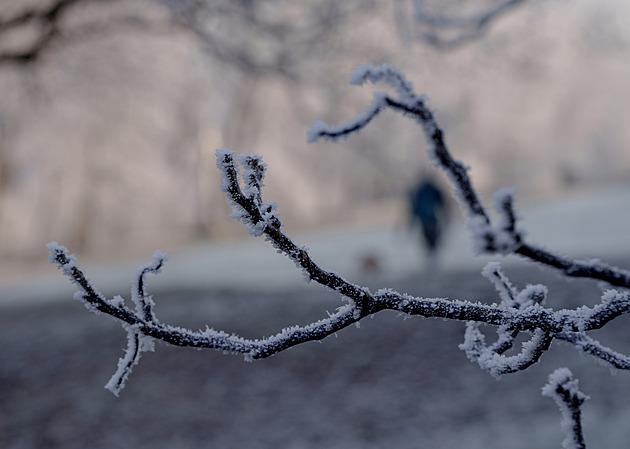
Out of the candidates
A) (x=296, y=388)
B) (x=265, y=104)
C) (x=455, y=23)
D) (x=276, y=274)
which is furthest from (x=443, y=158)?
(x=265, y=104)

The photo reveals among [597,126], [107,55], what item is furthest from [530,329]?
[597,126]

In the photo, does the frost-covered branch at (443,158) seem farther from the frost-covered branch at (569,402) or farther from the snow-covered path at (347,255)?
the snow-covered path at (347,255)

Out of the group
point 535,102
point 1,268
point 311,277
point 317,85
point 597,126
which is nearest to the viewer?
point 311,277

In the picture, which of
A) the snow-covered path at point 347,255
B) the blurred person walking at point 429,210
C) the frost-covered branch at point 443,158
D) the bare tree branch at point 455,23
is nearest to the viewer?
the frost-covered branch at point 443,158

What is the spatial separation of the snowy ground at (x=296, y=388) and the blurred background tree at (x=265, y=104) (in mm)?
3324

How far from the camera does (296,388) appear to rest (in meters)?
6.86

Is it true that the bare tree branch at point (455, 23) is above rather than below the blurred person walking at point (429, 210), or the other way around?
below

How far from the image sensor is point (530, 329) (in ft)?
2.85

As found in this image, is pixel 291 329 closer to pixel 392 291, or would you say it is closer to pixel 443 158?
pixel 392 291

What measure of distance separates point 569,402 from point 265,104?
849 inches

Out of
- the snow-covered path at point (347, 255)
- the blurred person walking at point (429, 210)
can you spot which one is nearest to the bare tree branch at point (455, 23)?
the snow-covered path at point (347, 255)

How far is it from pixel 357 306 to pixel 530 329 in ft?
0.73

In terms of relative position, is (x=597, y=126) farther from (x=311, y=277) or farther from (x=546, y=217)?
(x=311, y=277)

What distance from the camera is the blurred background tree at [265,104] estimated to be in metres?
8.08
